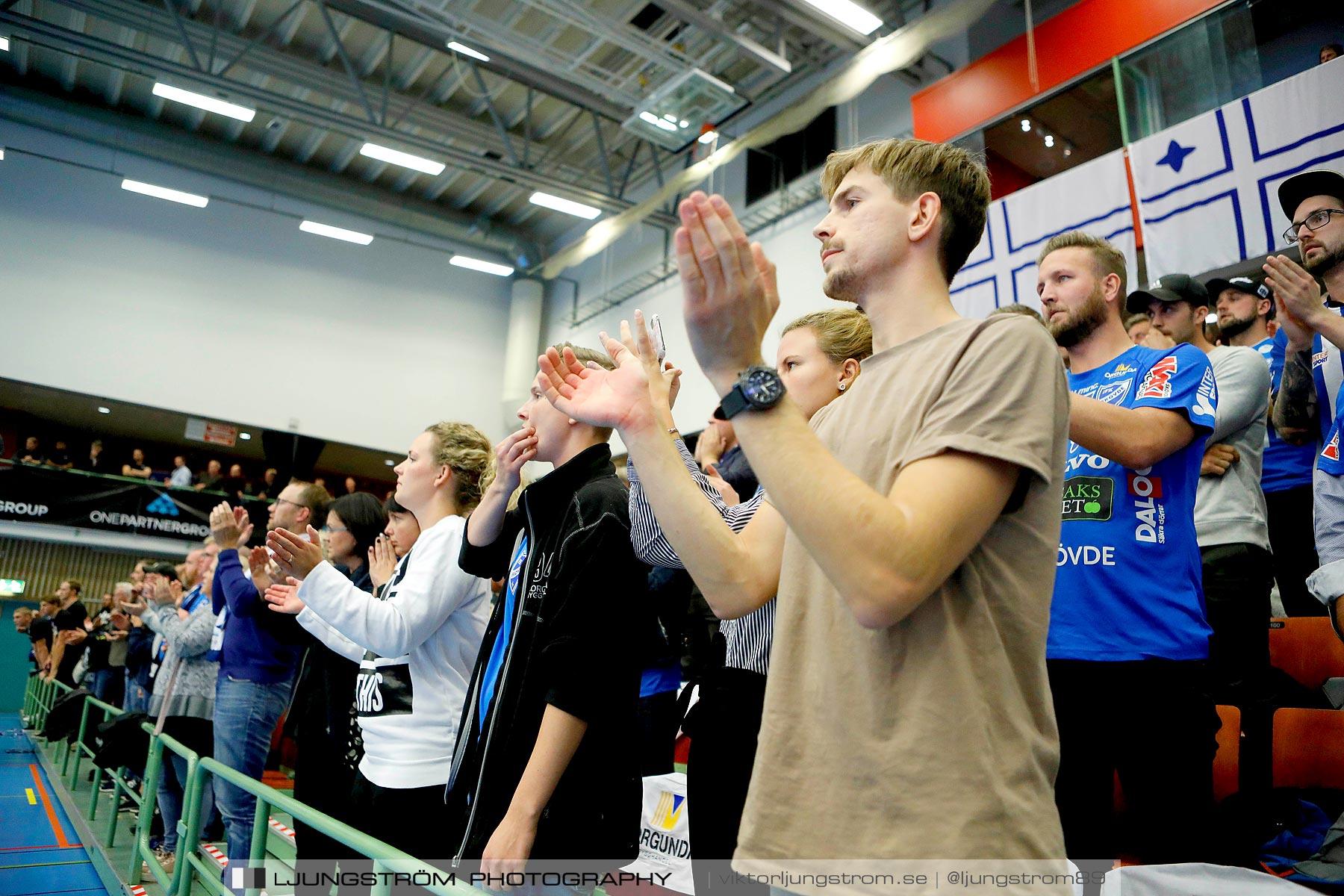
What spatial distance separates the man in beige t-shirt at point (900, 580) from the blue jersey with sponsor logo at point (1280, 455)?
3.25 m

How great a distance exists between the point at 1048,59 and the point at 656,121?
477 centimetres

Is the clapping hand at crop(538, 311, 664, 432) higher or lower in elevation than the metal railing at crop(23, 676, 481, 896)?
higher

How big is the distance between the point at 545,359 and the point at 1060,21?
22.5 feet

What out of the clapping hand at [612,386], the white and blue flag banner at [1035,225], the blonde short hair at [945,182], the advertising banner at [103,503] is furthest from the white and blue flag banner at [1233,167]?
the advertising banner at [103,503]

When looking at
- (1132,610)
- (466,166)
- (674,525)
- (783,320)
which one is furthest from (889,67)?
(674,525)

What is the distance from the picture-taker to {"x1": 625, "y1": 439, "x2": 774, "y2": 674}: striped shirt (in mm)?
1565

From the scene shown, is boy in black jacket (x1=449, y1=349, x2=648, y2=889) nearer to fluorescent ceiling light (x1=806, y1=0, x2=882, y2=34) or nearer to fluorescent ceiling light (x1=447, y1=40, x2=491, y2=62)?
fluorescent ceiling light (x1=806, y1=0, x2=882, y2=34)

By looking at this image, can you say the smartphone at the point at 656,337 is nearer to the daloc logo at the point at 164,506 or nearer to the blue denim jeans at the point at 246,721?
the blue denim jeans at the point at 246,721

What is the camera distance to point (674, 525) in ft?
3.71

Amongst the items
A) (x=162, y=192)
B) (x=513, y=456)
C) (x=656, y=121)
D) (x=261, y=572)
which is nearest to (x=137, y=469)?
(x=162, y=192)

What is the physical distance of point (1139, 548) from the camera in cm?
178

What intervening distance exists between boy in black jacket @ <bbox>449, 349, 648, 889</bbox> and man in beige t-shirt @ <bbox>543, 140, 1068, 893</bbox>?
1.91 ft

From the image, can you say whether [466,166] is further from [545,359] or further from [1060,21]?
[545,359]

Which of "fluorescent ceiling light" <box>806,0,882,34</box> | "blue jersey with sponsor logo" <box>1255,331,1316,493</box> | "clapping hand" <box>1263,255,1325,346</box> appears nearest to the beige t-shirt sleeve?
"clapping hand" <box>1263,255,1325,346</box>
